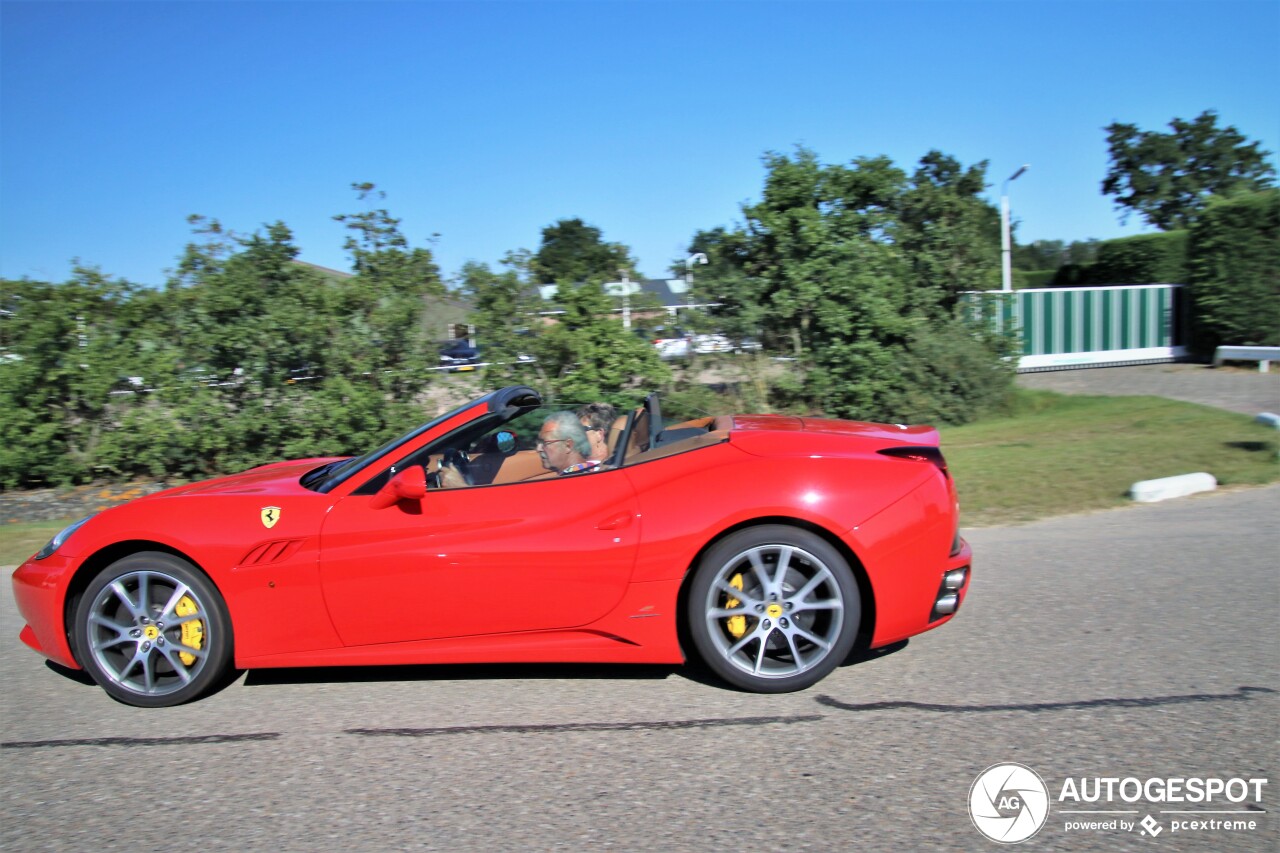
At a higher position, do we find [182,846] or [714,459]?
[714,459]

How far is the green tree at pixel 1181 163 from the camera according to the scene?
190 ft

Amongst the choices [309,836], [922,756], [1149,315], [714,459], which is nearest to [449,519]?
[714,459]

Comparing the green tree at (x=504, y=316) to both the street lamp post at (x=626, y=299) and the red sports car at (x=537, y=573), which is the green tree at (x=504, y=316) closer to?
the street lamp post at (x=626, y=299)

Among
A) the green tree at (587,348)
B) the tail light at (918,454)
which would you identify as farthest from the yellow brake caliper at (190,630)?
the green tree at (587,348)

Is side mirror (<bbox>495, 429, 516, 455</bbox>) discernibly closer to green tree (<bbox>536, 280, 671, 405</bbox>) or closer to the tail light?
the tail light

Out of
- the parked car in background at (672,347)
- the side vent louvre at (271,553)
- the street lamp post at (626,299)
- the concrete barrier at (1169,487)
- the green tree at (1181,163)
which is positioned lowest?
the concrete barrier at (1169,487)

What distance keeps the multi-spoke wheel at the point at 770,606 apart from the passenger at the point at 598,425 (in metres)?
0.79

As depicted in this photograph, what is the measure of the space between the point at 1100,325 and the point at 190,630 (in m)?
22.5

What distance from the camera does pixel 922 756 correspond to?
3500 mm

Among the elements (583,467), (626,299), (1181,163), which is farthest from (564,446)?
(1181,163)

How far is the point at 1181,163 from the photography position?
192ft

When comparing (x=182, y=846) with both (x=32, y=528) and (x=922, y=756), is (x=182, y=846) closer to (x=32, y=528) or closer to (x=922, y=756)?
(x=922, y=756)

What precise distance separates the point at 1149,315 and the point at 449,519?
2289cm

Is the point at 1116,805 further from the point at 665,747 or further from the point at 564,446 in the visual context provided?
the point at 564,446
